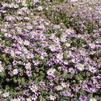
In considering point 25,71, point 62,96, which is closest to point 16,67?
point 25,71

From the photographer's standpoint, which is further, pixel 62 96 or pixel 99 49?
pixel 99 49

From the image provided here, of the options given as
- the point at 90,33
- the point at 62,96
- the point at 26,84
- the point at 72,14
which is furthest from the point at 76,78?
the point at 72,14

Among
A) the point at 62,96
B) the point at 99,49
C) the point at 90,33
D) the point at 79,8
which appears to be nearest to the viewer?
the point at 62,96

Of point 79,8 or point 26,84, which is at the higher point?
point 79,8

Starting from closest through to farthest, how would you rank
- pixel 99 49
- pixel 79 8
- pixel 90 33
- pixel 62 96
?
pixel 62 96, pixel 99 49, pixel 90 33, pixel 79 8

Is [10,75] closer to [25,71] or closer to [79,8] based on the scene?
[25,71]

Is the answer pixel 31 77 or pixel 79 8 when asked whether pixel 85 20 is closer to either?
pixel 79 8
